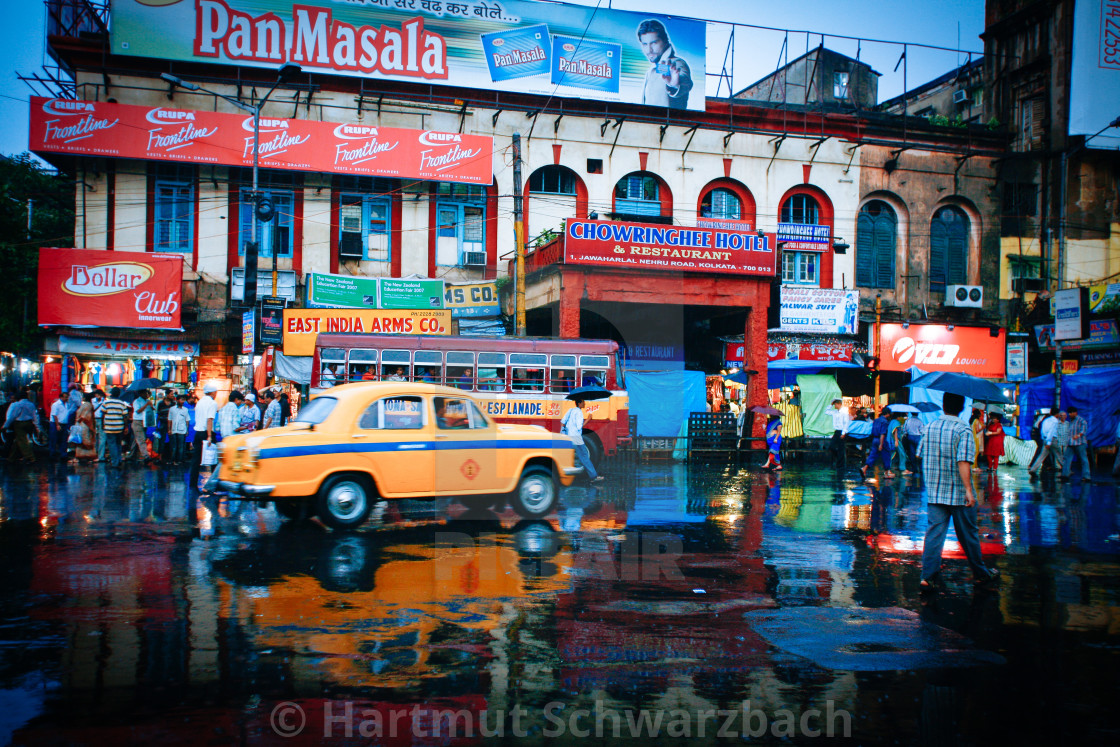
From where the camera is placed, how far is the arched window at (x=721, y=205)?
28.3 meters

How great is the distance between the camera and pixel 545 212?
2673cm

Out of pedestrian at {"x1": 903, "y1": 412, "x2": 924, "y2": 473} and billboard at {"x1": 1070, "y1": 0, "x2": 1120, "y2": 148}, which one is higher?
billboard at {"x1": 1070, "y1": 0, "x2": 1120, "y2": 148}

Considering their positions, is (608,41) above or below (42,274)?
above

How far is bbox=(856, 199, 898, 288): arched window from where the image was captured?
29.3 meters

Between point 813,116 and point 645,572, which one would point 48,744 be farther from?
point 813,116

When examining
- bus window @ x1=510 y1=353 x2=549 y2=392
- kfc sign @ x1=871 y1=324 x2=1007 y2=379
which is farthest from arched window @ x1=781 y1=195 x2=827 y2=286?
bus window @ x1=510 y1=353 x2=549 y2=392

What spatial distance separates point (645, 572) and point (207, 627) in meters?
4.19

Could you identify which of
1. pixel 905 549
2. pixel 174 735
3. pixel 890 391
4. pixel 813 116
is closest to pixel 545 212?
pixel 813 116

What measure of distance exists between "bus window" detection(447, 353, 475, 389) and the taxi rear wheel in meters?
8.02

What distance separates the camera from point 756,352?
77.4 feet

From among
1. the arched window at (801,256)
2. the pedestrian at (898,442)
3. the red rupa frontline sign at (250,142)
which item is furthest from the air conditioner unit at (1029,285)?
the red rupa frontline sign at (250,142)

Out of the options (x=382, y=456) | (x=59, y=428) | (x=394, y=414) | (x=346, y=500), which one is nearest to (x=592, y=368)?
(x=394, y=414)

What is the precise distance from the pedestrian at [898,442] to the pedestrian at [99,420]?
63.3 ft

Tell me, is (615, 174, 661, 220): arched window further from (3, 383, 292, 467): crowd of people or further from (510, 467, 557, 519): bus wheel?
(510, 467, 557, 519): bus wheel
